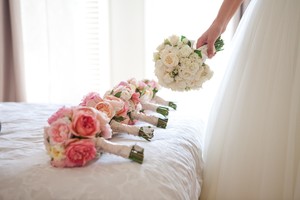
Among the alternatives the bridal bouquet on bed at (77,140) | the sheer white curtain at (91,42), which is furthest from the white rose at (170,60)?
the sheer white curtain at (91,42)

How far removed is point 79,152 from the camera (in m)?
0.79

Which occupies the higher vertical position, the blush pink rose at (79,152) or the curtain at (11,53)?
the curtain at (11,53)

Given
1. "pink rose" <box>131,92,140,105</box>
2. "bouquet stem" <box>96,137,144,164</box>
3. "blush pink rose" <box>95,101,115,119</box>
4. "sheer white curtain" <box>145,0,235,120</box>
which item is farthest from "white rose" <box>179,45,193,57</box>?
"sheer white curtain" <box>145,0,235,120</box>

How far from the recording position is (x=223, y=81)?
118cm

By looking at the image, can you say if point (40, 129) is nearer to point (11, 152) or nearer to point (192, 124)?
point (11, 152)

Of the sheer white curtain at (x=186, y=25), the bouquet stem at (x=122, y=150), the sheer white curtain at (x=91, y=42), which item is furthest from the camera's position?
the sheer white curtain at (x=91, y=42)

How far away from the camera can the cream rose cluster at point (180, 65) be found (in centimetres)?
116

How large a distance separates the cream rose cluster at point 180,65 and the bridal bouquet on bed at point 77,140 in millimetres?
442

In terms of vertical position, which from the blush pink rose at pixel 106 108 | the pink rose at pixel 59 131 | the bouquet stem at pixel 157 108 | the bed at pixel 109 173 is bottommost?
the bed at pixel 109 173

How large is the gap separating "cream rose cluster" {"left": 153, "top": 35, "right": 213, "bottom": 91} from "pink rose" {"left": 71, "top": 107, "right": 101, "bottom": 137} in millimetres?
462

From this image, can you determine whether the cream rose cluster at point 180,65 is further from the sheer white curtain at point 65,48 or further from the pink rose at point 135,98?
the sheer white curtain at point 65,48

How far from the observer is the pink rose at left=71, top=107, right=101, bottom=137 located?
31.6 inches

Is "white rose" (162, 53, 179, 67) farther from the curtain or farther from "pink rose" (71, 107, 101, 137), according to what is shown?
the curtain

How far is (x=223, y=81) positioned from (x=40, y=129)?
2.77 feet
